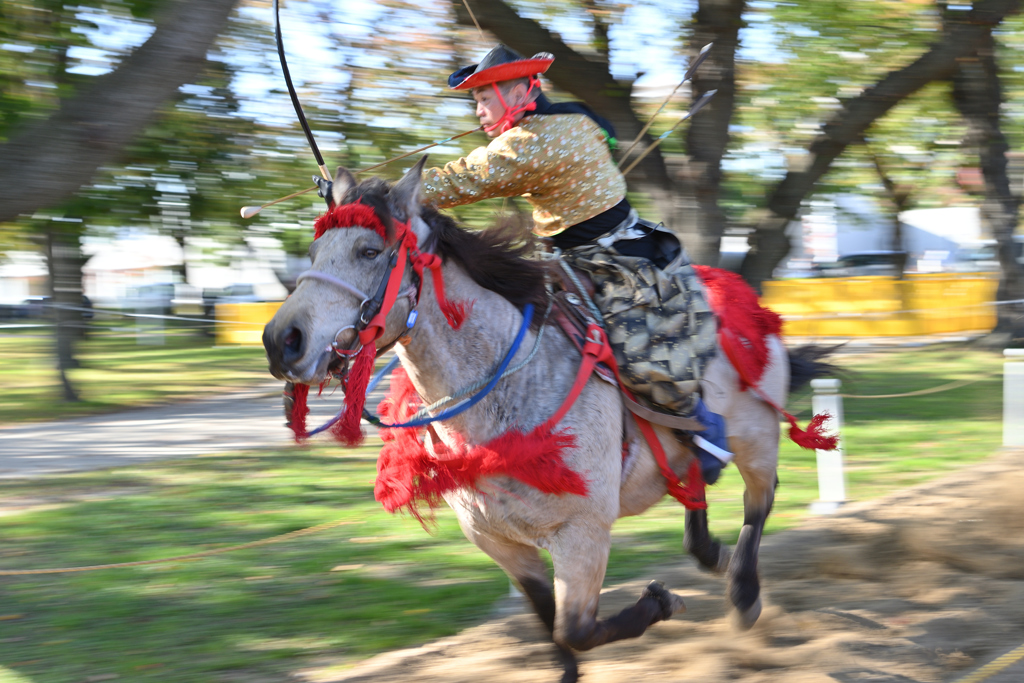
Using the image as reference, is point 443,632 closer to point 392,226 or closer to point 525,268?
point 525,268

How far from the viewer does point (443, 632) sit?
465 centimetres

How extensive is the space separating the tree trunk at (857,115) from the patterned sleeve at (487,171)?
6941 millimetres

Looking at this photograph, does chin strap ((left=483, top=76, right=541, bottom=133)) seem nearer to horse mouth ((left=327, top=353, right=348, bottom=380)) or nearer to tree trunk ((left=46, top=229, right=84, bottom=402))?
horse mouth ((left=327, top=353, right=348, bottom=380))

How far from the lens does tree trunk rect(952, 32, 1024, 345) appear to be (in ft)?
43.5

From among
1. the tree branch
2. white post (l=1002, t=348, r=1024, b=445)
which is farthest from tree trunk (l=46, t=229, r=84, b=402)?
white post (l=1002, t=348, r=1024, b=445)

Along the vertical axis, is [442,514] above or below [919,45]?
below

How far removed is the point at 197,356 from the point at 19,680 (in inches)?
779

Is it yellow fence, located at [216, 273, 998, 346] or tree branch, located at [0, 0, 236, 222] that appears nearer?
tree branch, located at [0, 0, 236, 222]

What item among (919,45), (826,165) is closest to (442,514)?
(826,165)

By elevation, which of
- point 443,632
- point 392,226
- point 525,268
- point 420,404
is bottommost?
point 443,632

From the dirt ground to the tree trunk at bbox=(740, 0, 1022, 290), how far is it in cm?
464

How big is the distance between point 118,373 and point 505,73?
17.7 m

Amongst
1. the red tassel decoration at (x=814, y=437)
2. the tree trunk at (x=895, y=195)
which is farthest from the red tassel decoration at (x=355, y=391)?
the tree trunk at (x=895, y=195)

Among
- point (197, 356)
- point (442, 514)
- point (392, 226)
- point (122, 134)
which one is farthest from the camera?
point (197, 356)
